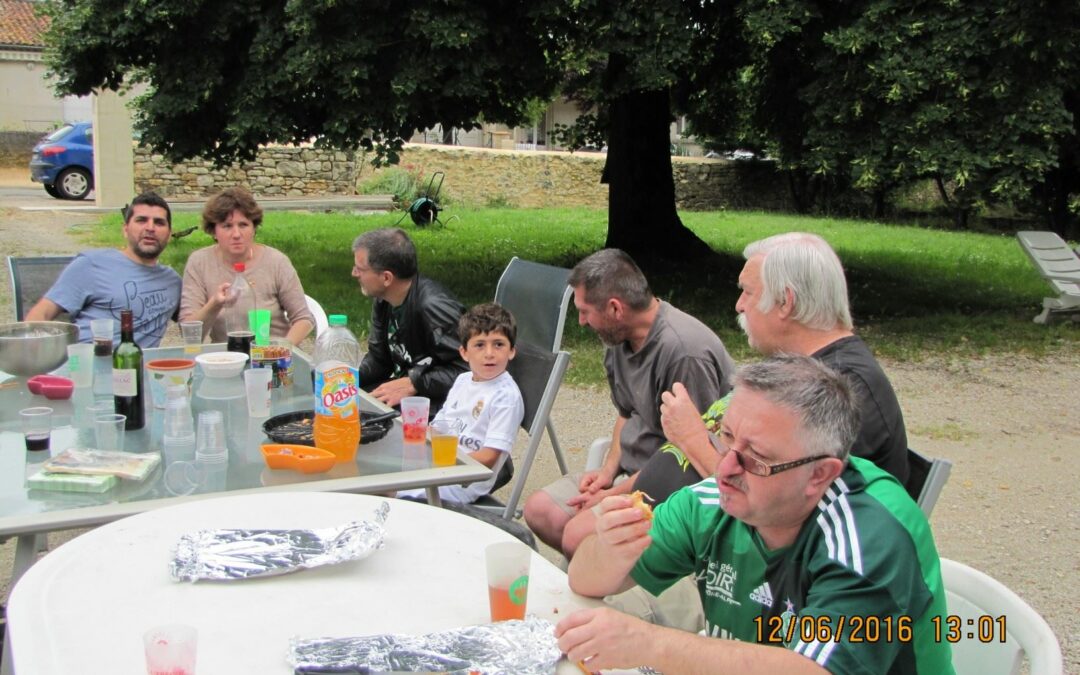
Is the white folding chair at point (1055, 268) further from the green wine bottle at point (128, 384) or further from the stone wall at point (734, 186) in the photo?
the stone wall at point (734, 186)

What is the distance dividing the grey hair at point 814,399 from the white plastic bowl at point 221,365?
7.60ft

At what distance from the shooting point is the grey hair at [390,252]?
424 cm

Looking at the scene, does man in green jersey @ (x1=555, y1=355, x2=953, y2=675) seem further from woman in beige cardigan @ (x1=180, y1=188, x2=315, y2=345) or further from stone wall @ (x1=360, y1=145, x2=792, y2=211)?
stone wall @ (x1=360, y1=145, x2=792, y2=211)

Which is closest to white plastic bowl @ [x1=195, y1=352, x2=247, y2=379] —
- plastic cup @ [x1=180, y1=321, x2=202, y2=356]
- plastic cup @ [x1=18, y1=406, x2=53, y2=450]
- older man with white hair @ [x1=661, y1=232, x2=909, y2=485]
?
plastic cup @ [x1=180, y1=321, x2=202, y2=356]

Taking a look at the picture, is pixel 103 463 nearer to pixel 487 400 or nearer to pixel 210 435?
pixel 210 435

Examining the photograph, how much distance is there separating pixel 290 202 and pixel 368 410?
18270 millimetres

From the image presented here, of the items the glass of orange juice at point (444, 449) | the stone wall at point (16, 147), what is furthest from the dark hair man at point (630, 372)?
the stone wall at point (16, 147)

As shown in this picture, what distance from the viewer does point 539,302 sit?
453 centimetres

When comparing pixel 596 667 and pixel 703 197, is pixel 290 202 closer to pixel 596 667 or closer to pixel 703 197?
pixel 703 197

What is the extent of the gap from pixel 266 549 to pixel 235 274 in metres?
3.22

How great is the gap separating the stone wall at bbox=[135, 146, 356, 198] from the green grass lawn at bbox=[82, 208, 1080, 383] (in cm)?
348

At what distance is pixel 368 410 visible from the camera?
11.2 feet

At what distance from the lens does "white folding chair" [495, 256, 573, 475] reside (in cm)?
436
